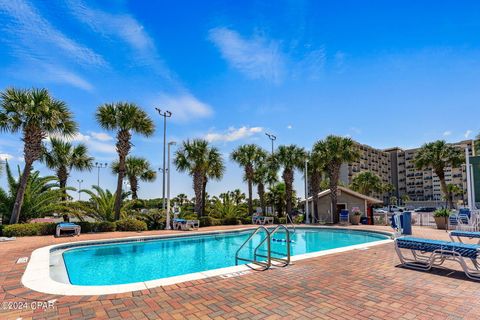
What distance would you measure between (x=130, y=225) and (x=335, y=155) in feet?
54.8

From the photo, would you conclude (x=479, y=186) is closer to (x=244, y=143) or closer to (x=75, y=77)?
(x=244, y=143)

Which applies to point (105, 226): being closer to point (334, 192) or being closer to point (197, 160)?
point (197, 160)

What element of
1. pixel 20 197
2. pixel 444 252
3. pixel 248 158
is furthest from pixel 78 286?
pixel 248 158

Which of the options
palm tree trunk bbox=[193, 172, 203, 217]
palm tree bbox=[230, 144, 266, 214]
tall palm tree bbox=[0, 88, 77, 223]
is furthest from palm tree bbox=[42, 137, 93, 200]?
palm tree bbox=[230, 144, 266, 214]

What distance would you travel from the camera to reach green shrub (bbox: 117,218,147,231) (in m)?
16.3

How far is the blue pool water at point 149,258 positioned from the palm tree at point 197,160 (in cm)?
806

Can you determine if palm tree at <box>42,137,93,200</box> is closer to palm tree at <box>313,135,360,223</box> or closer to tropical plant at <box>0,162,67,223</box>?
tropical plant at <box>0,162,67,223</box>

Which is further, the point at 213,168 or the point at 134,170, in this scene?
the point at 134,170

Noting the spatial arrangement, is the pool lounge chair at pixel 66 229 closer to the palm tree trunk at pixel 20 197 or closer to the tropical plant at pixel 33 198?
the tropical plant at pixel 33 198

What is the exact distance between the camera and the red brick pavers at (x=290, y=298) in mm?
3768

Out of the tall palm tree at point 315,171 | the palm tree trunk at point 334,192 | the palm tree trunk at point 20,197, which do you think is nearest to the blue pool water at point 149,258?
the palm tree trunk at point 20,197

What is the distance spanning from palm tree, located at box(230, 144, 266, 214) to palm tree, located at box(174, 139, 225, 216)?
3449 millimetres

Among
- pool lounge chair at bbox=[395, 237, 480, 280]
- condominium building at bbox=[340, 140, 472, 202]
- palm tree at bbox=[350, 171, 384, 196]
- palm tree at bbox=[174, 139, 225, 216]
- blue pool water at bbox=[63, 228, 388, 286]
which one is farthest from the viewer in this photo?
condominium building at bbox=[340, 140, 472, 202]

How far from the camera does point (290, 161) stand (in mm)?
25844
